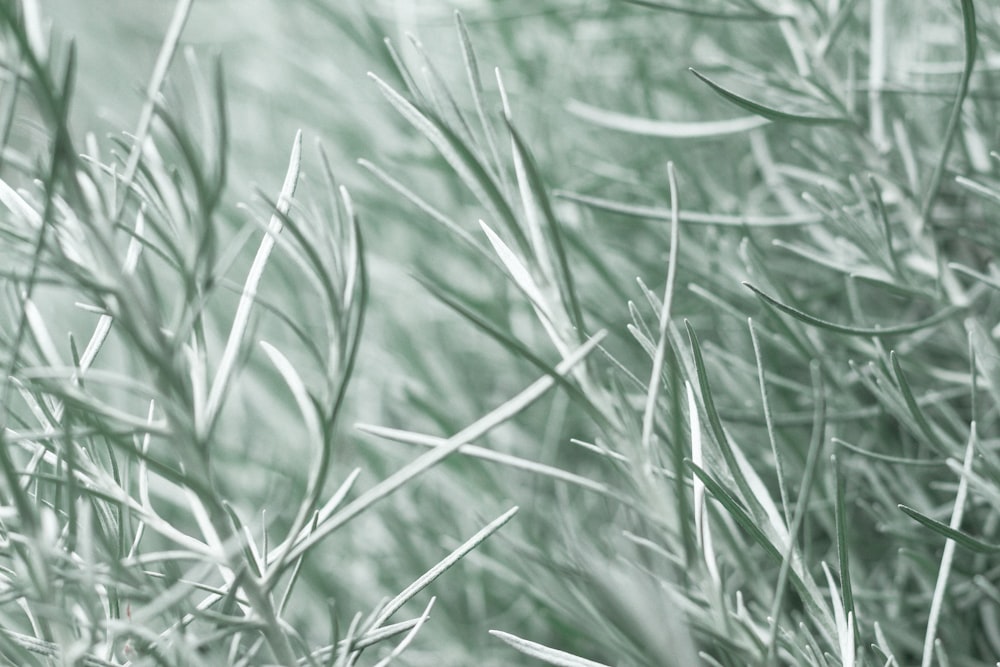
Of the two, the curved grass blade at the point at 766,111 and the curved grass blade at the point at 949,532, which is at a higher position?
the curved grass blade at the point at 766,111

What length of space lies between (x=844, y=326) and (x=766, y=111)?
40 mm

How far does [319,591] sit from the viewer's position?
0.89 feet

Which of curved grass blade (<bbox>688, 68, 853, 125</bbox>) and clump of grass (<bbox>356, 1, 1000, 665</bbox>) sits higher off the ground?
curved grass blade (<bbox>688, 68, 853, 125</bbox>)

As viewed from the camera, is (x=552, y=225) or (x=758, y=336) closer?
(x=552, y=225)

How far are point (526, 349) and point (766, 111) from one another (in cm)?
7

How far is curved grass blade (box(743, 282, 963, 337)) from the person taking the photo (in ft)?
0.44

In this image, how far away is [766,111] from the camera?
0.50ft

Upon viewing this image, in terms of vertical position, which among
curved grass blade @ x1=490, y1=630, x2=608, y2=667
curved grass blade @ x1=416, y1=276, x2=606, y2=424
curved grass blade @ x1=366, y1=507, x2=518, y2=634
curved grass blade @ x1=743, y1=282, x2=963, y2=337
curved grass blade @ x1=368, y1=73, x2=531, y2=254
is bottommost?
curved grass blade @ x1=490, y1=630, x2=608, y2=667

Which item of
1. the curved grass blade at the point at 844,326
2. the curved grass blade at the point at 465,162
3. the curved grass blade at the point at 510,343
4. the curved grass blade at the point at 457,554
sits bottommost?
the curved grass blade at the point at 457,554

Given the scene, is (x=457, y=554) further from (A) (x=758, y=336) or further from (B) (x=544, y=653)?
(A) (x=758, y=336)

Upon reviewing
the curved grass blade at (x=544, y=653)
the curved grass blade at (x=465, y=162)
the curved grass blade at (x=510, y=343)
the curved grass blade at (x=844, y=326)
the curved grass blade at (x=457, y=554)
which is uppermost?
the curved grass blade at (x=465, y=162)

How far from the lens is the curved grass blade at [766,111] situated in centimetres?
14

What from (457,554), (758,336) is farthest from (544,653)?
(758,336)

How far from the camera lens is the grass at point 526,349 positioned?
11cm
